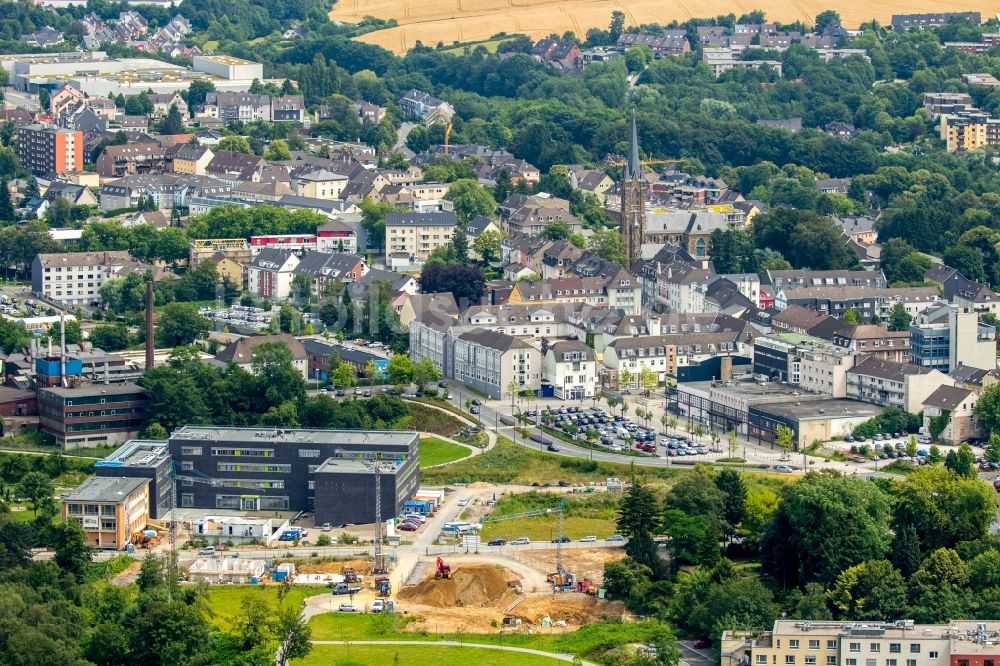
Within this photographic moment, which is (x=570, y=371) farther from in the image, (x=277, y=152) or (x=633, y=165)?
(x=277, y=152)

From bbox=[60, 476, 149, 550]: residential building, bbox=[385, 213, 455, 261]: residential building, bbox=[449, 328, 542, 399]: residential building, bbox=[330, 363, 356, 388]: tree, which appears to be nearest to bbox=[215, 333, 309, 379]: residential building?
bbox=[330, 363, 356, 388]: tree

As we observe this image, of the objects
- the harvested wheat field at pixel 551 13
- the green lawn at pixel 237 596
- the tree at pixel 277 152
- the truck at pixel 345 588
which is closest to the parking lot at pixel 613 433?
the truck at pixel 345 588

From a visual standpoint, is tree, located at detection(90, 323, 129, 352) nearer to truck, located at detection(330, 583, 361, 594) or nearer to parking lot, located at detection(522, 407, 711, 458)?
parking lot, located at detection(522, 407, 711, 458)

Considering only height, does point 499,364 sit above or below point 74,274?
below

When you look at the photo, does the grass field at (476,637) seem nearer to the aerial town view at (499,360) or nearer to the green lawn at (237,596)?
the aerial town view at (499,360)

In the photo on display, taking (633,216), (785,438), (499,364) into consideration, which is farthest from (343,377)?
(633,216)

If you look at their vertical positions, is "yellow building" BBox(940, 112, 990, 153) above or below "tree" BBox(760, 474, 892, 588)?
above
